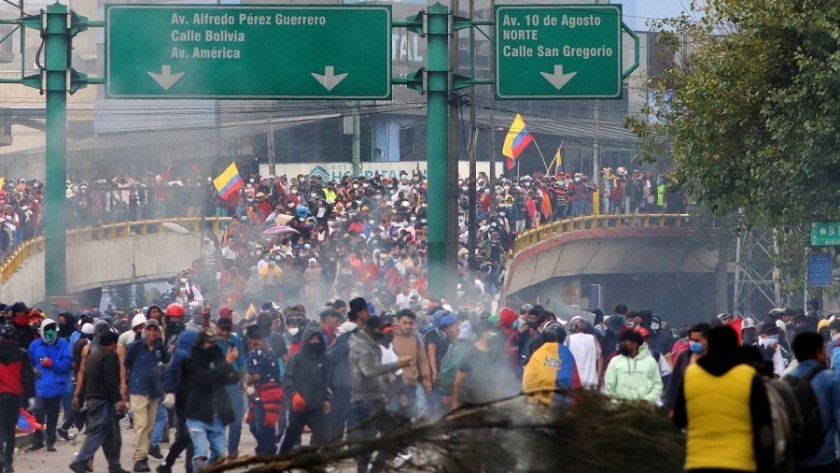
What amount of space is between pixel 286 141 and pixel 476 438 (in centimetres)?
5188

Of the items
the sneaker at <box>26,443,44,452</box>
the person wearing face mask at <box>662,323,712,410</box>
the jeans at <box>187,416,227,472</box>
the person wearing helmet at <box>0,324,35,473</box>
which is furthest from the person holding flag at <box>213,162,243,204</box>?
the person wearing face mask at <box>662,323,712,410</box>

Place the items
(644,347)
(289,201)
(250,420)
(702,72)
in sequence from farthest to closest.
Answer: (289,201)
(702,72)
(250,420)
(644,347)

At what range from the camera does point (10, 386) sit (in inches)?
566

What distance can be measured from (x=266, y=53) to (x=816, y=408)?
11.7 m

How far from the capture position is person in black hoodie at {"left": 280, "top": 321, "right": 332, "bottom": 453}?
44.3ft

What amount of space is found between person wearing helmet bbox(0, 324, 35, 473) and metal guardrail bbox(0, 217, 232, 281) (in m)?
21.6

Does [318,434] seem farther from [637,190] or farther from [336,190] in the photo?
[637,190]

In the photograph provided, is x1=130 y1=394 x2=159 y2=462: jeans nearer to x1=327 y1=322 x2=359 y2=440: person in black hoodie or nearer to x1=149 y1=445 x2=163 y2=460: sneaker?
x1=149 y1=445 x2=163 y2=460: sneaker

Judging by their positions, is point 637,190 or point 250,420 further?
point 637,190

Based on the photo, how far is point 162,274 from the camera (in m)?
45.4

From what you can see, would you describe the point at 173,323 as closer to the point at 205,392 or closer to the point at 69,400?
the point at 69,400

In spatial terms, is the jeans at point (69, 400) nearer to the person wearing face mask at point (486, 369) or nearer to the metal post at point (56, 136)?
the metal post at point (56, 136)

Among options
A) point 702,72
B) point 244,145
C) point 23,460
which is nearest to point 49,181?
point 23,460

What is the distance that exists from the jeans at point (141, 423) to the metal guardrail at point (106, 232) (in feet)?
70.4
